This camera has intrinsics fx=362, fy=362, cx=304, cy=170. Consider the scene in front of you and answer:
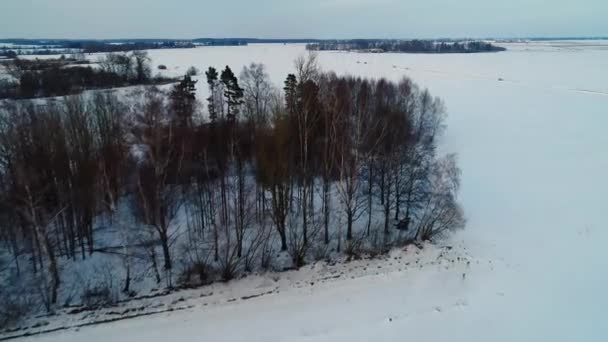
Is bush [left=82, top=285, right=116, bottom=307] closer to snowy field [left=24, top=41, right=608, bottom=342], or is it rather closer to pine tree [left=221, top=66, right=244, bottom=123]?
snowy field [left=24, top=41, right=608, bottom=342]

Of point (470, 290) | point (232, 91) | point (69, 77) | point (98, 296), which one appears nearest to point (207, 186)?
point (98, 296)

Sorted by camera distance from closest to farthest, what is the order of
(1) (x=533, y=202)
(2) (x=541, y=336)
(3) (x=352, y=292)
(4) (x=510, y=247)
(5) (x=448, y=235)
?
(2) (x=541, y=336)
(3) (x=352, y=292)
(4) (x=510, y=247)
(5) (x=448, y=235)
(1) (x=533, y=202)

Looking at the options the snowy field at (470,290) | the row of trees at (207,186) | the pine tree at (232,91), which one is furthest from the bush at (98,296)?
the pine tree at (232,91)

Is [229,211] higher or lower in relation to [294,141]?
lower

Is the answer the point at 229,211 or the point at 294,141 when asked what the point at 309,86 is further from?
the point at 229,211

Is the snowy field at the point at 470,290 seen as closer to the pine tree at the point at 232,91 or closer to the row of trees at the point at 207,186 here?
the row of trees at the point at 207,186

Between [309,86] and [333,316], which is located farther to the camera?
[309,86]

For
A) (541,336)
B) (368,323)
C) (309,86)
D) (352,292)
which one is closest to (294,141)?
(309,86)

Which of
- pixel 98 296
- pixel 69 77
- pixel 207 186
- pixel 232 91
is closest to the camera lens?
pixel 98 296

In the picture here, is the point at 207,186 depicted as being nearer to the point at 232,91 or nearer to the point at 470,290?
the point at 232,91
